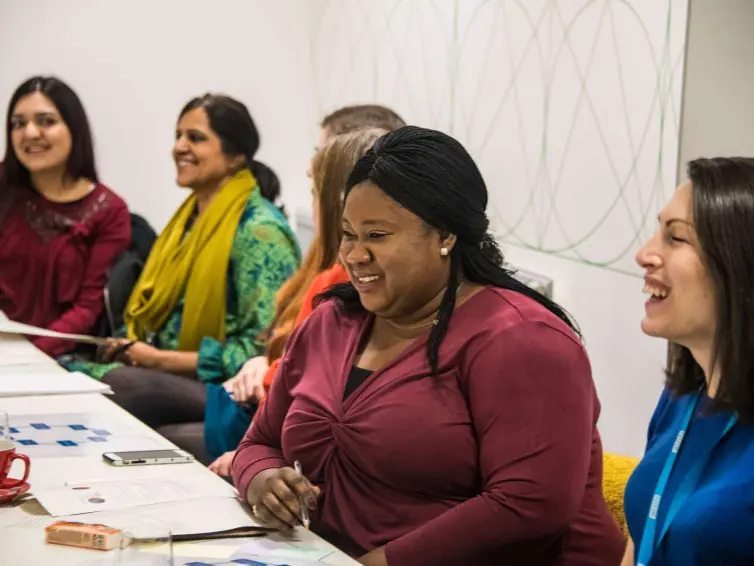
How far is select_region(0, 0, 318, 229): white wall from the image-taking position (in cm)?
496

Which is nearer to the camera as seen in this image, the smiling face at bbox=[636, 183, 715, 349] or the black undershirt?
the smiling face at bbox=[636, 183, 715, 349]

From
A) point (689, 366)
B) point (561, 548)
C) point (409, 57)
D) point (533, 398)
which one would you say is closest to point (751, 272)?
point (689, 366)

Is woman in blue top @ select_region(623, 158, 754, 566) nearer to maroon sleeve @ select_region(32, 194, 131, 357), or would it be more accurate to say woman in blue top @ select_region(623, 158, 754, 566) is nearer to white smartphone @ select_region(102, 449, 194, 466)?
white smartphone @ select_region(102, 449, 194, 466)

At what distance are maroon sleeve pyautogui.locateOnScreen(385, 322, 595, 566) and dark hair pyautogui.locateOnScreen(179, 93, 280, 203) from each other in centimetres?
198

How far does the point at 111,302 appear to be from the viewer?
12.7 feet

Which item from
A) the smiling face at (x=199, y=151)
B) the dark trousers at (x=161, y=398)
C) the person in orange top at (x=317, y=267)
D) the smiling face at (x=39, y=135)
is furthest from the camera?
the smiling face at (x=39, y=135)

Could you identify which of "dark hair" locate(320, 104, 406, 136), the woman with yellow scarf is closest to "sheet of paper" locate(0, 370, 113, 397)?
the woman with yellow scarf

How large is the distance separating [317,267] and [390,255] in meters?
0.78

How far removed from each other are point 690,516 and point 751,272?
0.34m

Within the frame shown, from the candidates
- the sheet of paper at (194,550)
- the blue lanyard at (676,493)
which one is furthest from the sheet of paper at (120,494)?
the blue lanyard at (676,493)

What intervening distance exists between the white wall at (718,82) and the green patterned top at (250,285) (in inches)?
49.0

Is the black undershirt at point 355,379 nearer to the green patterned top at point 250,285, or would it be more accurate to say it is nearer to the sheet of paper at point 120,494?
the sheet of paper at point 120,494

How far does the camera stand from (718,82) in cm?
256

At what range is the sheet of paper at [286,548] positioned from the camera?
1.69m
